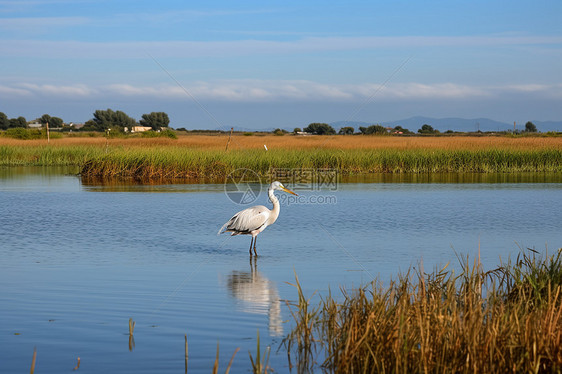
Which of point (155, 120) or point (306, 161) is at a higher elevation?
point (155, 120)

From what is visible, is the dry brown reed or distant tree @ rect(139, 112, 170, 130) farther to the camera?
distant tree @ rect(139, 112, 170, 130)

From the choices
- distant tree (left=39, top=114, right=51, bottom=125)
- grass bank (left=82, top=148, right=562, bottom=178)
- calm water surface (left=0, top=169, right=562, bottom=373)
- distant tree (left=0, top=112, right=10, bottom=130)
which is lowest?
calm water surface (left=0, top=169, right=562, bottom=373)

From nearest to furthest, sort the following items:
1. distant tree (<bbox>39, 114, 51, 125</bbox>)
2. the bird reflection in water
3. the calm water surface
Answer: the calm water surface < the bird reflection in water < distant tree (<bbox>39, 114, 51, 125</bbox>)

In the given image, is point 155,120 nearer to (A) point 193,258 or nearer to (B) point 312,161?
(B) point 312,161

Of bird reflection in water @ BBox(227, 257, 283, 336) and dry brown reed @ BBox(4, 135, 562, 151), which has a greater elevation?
dry brown reed @ BBox(4, 135, 562, 151)

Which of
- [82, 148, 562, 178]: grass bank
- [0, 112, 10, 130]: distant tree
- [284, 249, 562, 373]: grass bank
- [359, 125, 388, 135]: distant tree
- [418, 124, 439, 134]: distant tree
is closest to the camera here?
[284, 249, 562, 373]: grass bank

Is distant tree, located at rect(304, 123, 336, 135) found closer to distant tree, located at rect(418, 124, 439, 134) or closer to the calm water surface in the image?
distant tree, located at rect(418, 124, 439, 134)

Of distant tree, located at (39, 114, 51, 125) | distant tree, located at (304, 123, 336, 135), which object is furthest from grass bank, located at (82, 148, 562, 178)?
distant tree, located at (39, 114, 51, 125)

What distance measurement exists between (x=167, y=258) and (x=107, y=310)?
3.61 meters

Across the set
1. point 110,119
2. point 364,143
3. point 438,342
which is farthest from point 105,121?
point 438,342

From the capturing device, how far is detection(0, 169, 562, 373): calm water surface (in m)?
6.04

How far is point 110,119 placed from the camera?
9862 cm

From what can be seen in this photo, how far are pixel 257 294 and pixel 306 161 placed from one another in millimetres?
21539

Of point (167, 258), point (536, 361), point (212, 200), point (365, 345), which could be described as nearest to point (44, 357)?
point (365, 345)
